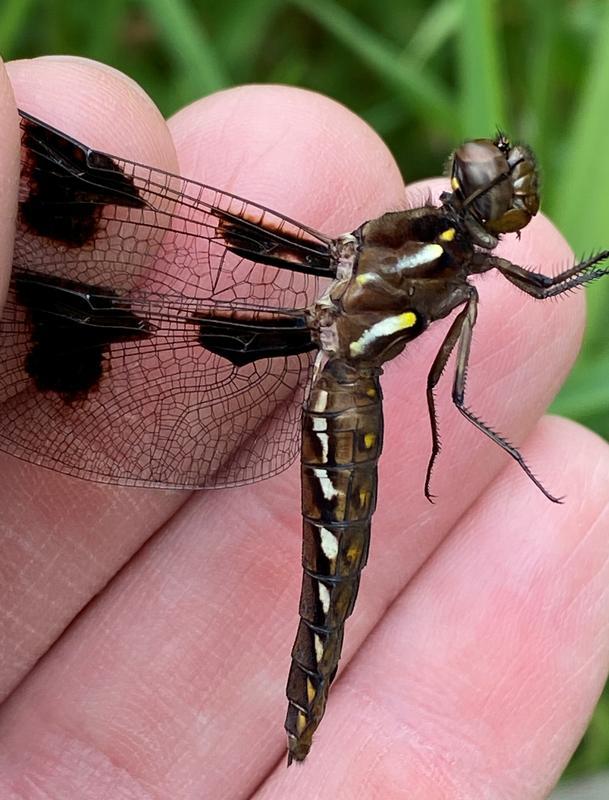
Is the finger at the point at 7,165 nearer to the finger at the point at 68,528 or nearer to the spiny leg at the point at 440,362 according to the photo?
the finger at the point at 68,528

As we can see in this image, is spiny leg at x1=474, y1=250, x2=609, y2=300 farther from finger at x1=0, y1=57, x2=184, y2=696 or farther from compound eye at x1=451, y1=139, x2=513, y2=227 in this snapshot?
finger at x1=0, y1=57, x2=184, y2=696

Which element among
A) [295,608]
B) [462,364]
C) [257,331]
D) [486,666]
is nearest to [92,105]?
[257,331]

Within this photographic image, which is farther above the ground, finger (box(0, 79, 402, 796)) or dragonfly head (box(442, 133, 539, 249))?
dragonfly head (box(442, 133, 539, 249))

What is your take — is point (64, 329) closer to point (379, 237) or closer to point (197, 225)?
point (197, 225)

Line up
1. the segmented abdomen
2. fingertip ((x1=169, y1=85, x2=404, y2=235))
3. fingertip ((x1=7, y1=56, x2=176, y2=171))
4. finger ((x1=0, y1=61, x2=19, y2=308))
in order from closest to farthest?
finger ((x1=0, y1=61, x2=19, y2=308)), fingertip ((x1=7, y1=56, x2=176, y2=171)), the segmented abdomen, fingertip ((x1=169, y1=85, x2=404, y2=235))

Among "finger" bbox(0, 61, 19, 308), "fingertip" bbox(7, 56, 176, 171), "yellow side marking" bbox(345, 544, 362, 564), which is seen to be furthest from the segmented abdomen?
"finger" bbox(0, 61, 19, 308)

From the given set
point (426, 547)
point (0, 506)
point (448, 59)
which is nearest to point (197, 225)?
point (0, 506)
